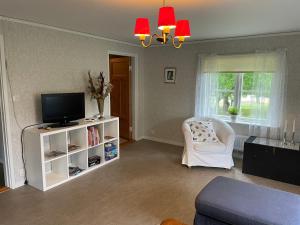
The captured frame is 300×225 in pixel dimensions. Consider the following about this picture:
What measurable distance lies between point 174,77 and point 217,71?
1.00 metres

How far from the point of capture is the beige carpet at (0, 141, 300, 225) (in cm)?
251

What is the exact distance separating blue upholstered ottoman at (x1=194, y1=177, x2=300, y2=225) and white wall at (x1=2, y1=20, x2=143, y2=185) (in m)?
2.60

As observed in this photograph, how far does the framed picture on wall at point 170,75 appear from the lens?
16.6 ft

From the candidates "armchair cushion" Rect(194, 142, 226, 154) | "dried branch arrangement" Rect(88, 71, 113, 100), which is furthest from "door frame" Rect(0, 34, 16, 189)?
"armchair cushion" Rect(194, 142, 226, 154)

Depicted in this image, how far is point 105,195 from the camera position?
2.99 m

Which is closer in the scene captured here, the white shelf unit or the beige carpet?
the beige carpet

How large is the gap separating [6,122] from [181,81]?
11.0 ft

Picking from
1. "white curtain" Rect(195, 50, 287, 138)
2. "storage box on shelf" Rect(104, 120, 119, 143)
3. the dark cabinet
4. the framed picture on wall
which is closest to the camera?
the dark cabinet

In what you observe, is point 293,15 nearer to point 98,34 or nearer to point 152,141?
point 98,34

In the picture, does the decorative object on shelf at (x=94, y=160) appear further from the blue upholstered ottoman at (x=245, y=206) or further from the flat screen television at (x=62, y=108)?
the blue upholstered ottoman at (x=245, y=206)

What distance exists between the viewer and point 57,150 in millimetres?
3496

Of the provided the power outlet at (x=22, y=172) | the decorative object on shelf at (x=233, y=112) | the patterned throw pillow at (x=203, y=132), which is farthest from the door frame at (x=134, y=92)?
the power outlet at (x=22, y=172)

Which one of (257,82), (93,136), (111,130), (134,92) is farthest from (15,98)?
(257,82)

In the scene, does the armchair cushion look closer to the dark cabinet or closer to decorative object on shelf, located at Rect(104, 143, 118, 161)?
the dark cabinet
